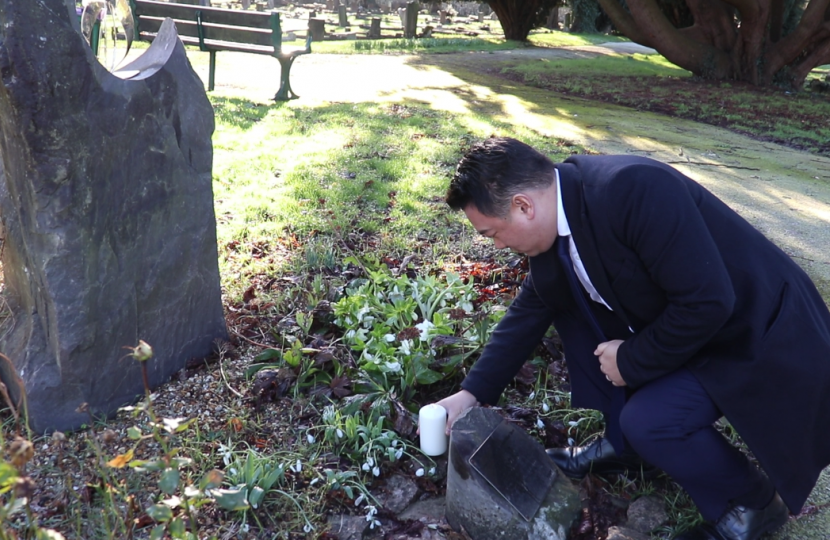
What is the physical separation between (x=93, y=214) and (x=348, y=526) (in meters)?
1.36

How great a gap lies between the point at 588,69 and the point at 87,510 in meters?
13.3

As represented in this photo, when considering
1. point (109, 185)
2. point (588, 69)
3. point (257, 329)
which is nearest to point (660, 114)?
point (588, 69)

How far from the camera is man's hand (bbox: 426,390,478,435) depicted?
98.3 inches

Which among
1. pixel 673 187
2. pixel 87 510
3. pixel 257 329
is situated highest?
pixel 673 187

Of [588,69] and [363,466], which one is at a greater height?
[588,69]

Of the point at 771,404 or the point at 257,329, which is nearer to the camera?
the point at 771,404

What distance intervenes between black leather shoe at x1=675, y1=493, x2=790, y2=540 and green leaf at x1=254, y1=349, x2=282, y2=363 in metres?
1.68

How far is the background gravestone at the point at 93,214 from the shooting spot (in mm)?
2197

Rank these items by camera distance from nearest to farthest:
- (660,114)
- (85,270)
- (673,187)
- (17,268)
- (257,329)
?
1. (673,187)
2. (85,270)
3. (17,268)
4. (257,329)
5. (660,114)

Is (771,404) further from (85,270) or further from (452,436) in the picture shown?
(85,270)

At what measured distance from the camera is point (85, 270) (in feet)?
7.98

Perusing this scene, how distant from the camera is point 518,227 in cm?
214

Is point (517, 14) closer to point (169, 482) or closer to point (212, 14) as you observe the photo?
point (212, 14)

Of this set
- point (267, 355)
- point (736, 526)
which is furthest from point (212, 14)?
point (736, 526)
